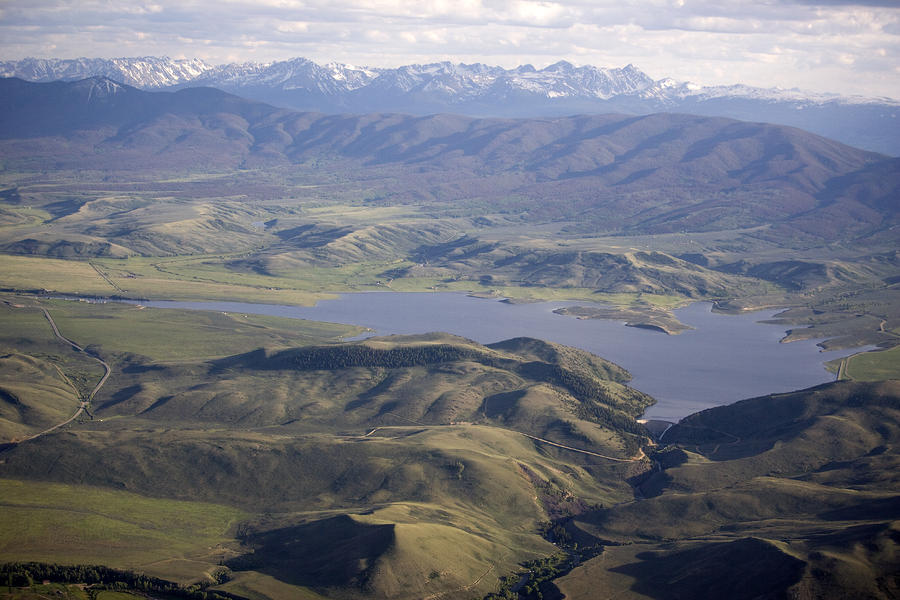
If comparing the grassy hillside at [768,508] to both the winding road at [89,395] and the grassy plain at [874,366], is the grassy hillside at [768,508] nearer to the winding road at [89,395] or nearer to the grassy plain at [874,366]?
the grassy plain at [874,366]

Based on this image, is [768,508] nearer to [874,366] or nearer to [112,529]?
[112,529]

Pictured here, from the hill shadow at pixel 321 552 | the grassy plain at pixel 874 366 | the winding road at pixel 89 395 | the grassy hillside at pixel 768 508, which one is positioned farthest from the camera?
the grassy plain at pixel 874 366

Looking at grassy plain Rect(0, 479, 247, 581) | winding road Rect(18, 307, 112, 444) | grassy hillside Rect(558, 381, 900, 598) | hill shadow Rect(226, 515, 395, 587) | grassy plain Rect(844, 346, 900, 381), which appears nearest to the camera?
grassy hillside Rect(558, 381, 900, 598)

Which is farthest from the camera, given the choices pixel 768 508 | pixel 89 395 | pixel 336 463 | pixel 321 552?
pixel 89 395

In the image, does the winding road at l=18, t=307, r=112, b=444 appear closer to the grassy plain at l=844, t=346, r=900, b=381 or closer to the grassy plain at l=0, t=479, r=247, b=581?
the grassy plain at l=0, t=479, r=247, b=581

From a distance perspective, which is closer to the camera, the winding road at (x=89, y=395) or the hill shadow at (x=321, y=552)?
the hill shadow at (x=321, y=552)

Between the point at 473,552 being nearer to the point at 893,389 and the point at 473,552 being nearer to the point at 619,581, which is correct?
the point at 619,581

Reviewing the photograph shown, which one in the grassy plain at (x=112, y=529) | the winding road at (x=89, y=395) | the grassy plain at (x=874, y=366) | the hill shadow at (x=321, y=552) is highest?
the grassy plain at (x=874, y=366)

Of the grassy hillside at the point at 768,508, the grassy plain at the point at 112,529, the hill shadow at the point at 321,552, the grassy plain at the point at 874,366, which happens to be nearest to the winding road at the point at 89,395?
the grassy plain at the point at 112,529

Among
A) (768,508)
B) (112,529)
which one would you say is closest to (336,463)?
(112,529)

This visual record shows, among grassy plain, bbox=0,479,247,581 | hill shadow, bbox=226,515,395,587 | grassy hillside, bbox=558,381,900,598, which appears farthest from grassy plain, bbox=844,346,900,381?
grassy plain, bbox=0,479,247,581

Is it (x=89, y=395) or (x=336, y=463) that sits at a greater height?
(x=336, y=463)
